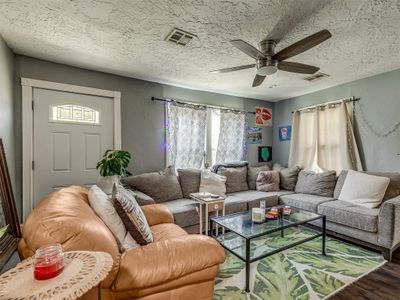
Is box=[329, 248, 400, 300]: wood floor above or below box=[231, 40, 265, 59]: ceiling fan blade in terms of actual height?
below

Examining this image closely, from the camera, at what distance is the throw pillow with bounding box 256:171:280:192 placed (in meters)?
3.74

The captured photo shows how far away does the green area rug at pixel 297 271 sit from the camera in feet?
5.79

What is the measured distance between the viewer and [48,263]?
87cm

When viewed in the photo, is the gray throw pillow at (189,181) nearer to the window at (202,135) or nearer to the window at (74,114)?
the window at (202,135)

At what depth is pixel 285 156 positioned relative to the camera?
468cm

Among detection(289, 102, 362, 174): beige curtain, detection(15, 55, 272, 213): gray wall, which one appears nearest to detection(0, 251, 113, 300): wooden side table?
detection(15, 55, 272, 213): gray wall

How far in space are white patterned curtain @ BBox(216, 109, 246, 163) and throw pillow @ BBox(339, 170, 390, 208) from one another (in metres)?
1.93

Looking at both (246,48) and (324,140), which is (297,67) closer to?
(246,48)

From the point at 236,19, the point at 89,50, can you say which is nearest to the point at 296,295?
the point at 236,19

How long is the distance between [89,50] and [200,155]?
2358mm

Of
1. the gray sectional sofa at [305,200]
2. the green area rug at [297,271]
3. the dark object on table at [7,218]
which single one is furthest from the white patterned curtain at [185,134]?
the dark object on table at [7,218]

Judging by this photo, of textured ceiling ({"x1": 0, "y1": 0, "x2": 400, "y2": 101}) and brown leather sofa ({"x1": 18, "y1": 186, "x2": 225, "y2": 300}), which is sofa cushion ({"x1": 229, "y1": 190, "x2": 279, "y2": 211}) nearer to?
brown leather sofa ({"x1": 18, "y1": 186, "x2": 225, "y2": 300})

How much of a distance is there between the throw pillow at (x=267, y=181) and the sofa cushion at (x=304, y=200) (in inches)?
13.1

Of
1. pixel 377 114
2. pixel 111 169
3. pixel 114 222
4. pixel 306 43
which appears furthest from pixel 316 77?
pixel 114 222
